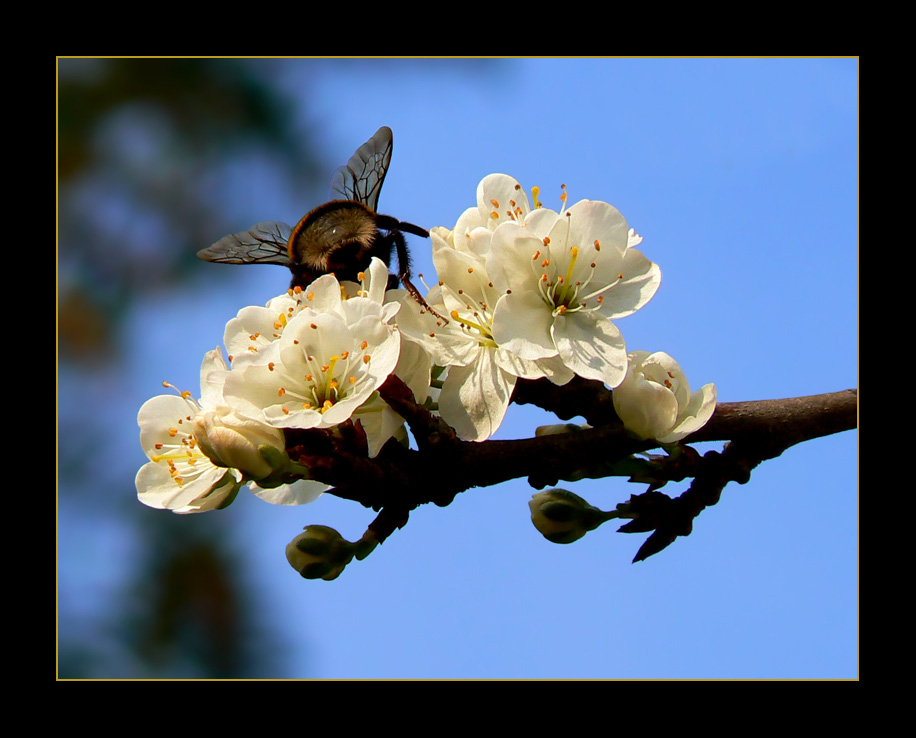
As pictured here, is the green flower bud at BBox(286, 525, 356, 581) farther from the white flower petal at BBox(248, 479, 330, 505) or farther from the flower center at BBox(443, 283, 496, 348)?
the flower center at BBox(443, 283, 496, 348)

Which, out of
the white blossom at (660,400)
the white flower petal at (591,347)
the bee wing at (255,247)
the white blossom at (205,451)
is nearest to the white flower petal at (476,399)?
the white flower petal at (591,347)

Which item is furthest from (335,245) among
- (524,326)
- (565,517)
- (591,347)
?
(565,517)

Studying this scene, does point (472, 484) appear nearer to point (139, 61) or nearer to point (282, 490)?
point (282, 490)

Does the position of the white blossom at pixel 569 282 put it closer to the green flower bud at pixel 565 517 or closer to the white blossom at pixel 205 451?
the green flower bud at pixel 565 517

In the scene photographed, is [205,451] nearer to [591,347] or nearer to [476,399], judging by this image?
[476,399]

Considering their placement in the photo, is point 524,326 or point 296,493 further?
point 296,493
